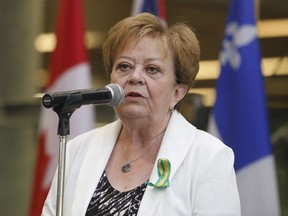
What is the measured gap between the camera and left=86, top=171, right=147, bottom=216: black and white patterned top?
2801mm

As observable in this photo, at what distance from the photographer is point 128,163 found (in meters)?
2.98

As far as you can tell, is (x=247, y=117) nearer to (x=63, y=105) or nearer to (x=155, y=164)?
(x=155, y=164)

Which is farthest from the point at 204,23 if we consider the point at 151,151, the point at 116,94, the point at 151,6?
the point at 116,94

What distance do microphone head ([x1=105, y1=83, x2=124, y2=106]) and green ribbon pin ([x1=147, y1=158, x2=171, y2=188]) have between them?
0.34 metres

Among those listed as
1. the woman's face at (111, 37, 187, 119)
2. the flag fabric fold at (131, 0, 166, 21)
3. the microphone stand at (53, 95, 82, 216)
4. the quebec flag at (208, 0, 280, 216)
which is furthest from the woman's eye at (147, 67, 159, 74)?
the flag fabric fold at (131, 0, 166, 21)

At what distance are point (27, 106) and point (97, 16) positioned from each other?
810mm

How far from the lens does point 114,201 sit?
9.32 feet

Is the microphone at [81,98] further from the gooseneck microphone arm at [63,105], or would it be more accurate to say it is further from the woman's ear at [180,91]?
the woman's ear at [180,91]

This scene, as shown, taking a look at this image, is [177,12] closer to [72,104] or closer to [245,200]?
[245,200]

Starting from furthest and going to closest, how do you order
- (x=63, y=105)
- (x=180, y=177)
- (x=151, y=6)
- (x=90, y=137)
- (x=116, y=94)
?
1. (x=151, y=6)
2. (x=90, y=137)
3. (x=180, y=177)
4. (x=116, y=94)
5. (x=63, y=105)

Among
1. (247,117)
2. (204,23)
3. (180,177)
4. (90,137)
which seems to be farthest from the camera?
(204,23)

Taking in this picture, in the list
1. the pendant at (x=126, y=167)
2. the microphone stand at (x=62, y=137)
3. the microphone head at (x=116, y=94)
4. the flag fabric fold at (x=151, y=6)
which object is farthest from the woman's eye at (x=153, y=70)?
the flag fabric fold at (x=151, y=6)

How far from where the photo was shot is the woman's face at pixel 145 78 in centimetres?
283

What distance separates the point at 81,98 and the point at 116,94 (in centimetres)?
16
